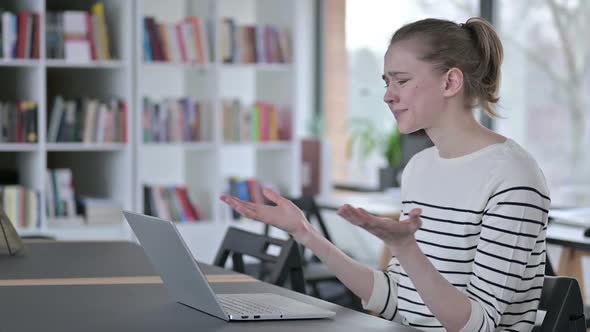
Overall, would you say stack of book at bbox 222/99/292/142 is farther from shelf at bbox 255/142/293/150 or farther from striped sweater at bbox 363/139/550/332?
striped sweater at bbox 363/139/550/332

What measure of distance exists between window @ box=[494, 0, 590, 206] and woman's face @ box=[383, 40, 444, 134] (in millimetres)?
3204

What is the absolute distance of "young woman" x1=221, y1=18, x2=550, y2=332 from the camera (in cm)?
178

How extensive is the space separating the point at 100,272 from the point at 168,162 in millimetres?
3457

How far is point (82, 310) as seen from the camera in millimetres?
1774

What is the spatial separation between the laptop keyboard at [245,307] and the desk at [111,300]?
0.04 m

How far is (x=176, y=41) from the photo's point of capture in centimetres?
515

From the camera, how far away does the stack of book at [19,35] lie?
4773 mm

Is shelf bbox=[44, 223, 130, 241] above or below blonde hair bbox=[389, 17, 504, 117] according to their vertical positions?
below

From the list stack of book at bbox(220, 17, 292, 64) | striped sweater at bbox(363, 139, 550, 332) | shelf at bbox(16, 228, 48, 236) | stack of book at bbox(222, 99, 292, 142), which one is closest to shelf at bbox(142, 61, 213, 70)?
stack of book at bbox(220, 17, 292, 64)

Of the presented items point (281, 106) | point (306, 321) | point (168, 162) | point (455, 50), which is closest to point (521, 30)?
point (281, 106)

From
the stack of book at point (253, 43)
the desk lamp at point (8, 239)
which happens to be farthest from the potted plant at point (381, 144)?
the desk lamp at point (8, 239)

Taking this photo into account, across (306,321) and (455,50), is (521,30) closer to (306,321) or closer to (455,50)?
(455,50)

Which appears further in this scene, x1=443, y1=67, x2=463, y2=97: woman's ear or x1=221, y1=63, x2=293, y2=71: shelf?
x1=221, y1=63, x2=293, y2=71: shelf

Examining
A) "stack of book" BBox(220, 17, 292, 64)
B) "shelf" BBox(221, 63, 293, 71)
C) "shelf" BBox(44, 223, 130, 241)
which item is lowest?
"shelf" BBox(44, 223, 130, 241)
